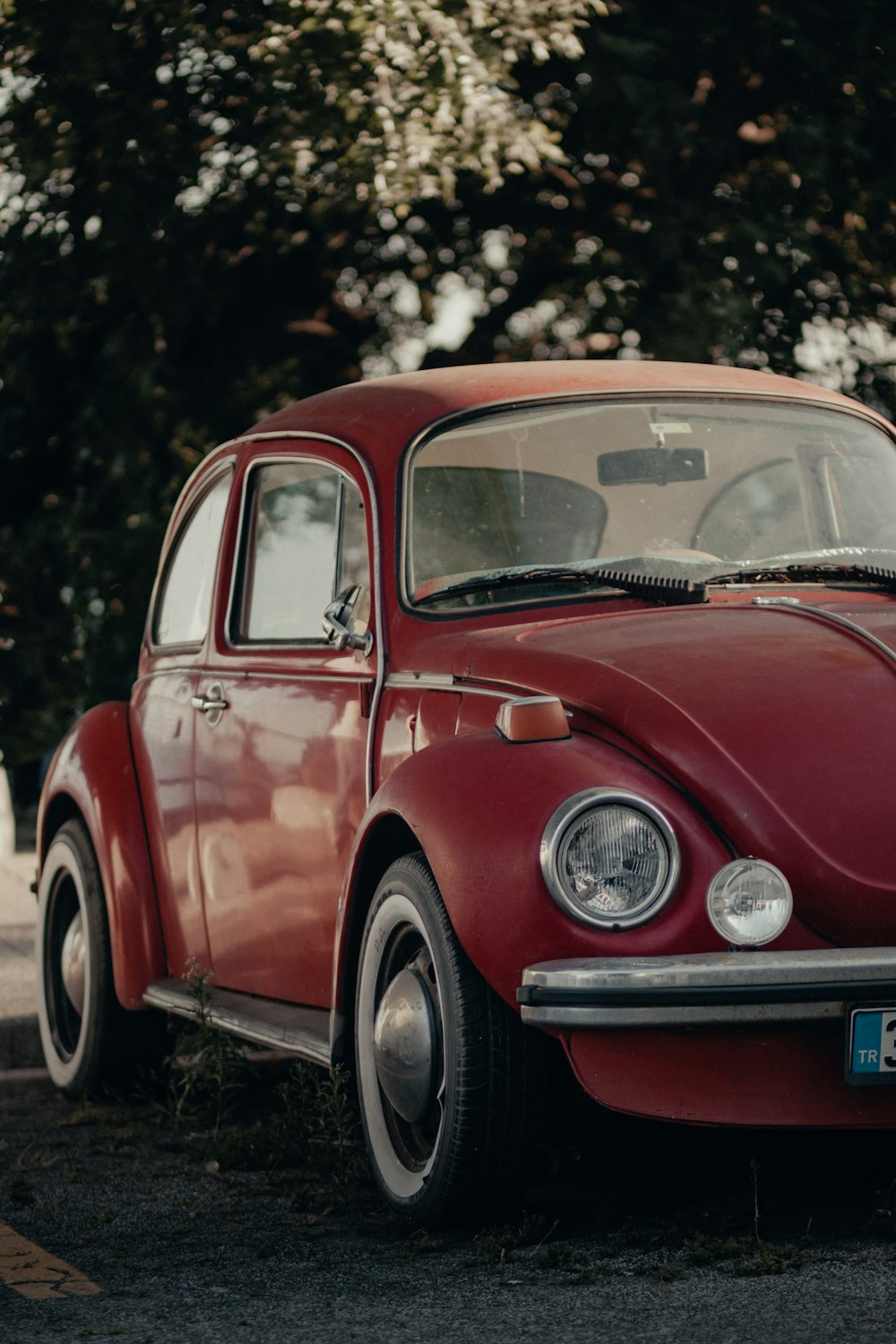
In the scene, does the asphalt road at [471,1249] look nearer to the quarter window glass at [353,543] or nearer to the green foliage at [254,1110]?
the green foliage at [254,1110]

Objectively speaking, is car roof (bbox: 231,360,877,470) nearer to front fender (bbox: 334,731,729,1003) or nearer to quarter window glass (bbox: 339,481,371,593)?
quarter window glass (bbox: 339,481,371,593)

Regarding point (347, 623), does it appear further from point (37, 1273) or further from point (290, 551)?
point (37, 1273)

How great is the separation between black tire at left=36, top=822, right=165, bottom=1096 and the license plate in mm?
3163

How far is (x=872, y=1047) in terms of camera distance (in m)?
3.81

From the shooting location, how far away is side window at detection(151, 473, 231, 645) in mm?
6172

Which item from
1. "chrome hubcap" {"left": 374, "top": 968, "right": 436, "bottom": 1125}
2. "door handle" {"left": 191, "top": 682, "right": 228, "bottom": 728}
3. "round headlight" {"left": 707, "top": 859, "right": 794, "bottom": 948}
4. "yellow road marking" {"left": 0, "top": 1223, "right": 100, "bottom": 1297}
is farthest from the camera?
"door handle" {"left": 191, "top": 682, "right": 228, "bottom": 728}

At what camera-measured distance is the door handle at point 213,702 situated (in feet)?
18.9

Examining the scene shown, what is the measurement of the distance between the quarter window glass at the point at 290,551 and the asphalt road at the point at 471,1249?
4.50 feet

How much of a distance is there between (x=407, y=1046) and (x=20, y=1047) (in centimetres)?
363

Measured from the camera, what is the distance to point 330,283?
1342 cm

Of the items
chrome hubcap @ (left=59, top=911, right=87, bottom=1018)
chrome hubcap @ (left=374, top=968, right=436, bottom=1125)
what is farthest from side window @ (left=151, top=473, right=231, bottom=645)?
chrome hubcap @ (left=374, top=968, right=436, bottom=1125)

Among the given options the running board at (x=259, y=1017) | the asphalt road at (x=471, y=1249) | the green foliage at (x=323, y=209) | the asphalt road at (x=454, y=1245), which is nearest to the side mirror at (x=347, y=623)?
the running board at (x=259, y=1017)

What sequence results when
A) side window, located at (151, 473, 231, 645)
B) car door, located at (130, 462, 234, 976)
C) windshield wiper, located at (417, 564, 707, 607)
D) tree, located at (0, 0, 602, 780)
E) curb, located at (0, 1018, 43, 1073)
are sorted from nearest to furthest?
windshield wiper, located at (417, 564, 707, 607) → car door, located at (130, 462, 234, 976) → side window, located at (151, 473, 231, 645) → curb, located at (0, 1018, 43, 1073) → tree, located at (0, 0, 602, 780)

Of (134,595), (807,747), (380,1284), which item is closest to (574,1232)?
(380,1284)
